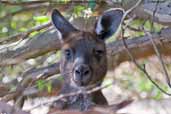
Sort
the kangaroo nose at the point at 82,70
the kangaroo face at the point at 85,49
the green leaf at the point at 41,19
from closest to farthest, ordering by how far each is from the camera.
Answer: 1. the kangaroo nose at the point at 82,70
2. the kangaroo face at the point at 85,49
3. the green leaf at the point at 41,19

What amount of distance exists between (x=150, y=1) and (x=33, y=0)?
44.9 inches

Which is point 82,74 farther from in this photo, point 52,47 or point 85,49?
point 52,47

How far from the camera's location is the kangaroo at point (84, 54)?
13.4 feet

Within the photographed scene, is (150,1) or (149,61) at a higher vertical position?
(150,1)

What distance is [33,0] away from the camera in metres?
4.77

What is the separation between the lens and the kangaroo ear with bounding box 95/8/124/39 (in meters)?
4.46

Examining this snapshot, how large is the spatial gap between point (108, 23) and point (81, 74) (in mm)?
741

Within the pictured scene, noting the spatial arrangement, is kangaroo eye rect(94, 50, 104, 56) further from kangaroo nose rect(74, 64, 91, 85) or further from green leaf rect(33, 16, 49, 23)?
green leaf rect(33, 16, 49, 23)

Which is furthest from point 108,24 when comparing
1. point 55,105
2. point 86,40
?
point 55,105

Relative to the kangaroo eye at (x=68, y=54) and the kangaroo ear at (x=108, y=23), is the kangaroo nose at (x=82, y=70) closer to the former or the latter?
the kangaroo eye at (x=68, y=54)

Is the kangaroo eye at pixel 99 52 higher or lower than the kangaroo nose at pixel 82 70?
lower

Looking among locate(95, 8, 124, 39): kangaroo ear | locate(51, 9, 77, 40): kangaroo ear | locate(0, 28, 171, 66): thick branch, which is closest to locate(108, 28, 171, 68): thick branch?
locate(0, 28, 171, 66): thick branch

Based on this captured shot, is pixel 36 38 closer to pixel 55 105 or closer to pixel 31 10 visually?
pixel 31 10

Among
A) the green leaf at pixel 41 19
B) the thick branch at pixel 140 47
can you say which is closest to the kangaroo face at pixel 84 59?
the thick branch at pixel 140 47
